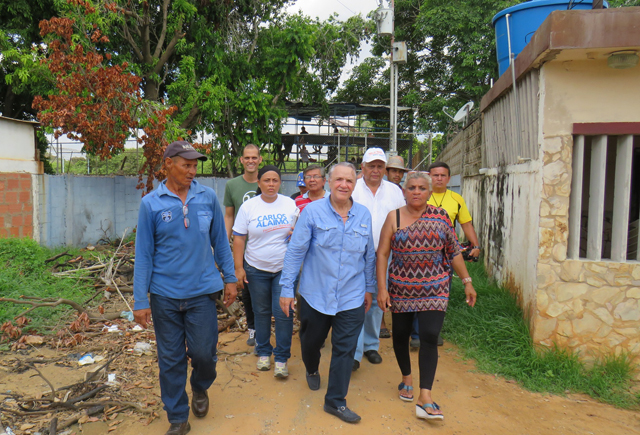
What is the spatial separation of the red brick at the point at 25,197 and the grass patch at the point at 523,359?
23.8 feet

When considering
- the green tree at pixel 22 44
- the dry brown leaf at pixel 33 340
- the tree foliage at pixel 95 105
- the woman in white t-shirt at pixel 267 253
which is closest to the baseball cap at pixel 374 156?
the woman in white t-shirt at pixel 267 253

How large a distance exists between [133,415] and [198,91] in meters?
10.1

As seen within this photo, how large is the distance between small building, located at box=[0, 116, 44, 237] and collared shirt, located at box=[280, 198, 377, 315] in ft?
21.3

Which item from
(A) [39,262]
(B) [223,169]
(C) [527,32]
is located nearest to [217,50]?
(B) [223,169]

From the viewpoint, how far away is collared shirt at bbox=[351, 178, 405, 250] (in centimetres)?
447

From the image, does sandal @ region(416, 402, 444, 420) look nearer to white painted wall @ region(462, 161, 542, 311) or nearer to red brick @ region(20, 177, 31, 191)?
white painted wall @ region(462, 161, 542, 311)

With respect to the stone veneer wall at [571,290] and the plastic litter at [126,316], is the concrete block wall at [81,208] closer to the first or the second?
the plastic litter at [126,316]

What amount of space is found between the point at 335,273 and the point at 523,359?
2.19 meters

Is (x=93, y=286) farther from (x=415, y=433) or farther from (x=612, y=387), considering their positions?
(x=612, y=387)

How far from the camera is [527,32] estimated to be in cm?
558

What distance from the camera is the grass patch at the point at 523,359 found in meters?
4.05

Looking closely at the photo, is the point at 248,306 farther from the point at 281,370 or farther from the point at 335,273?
the point at 335,273

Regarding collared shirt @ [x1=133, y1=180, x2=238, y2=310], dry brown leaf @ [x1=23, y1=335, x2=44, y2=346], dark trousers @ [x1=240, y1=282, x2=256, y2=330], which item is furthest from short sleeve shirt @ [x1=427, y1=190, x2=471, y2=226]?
dry brown leaf @ [x1=23, y1=335, x2=44, y2=346]

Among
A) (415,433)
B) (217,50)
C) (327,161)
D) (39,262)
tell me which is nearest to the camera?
(415,433)
